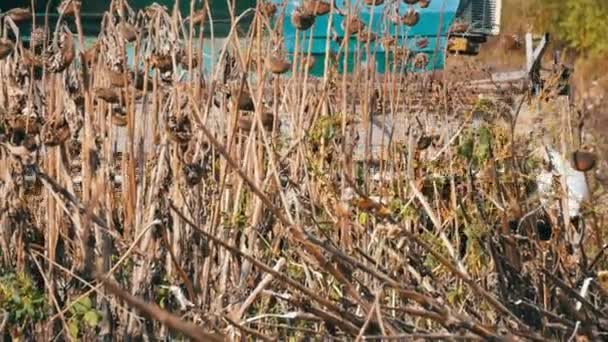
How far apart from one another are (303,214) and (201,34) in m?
0.42

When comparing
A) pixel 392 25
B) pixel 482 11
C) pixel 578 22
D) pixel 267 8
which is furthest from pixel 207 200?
pixel 578 22

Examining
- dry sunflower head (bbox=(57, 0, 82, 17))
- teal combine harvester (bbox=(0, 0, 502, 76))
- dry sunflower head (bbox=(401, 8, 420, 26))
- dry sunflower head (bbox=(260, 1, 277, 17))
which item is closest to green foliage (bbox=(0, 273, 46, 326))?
dry sunflower head (bbox=(57, 0, 82, 17))

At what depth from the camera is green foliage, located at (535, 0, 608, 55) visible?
68.9 feet

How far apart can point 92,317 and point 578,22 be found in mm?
19768

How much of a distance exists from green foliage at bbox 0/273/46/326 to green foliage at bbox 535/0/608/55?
1882 centimetres

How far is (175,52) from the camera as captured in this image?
117 inches

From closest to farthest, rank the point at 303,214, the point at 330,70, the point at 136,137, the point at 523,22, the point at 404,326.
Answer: the point at 404,326, the point at 303,214, the point at 136,137, the point at 330,70, the point at 523,22

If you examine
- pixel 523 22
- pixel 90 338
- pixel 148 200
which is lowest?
pixel 523 22

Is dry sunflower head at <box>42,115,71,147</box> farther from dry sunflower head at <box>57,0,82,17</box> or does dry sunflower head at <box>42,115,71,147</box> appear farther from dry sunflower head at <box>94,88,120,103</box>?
dry sunflower head at <box>57,0,82,17</box>

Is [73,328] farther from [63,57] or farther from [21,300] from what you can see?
[63,57]

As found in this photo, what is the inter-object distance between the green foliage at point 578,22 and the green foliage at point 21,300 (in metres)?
18.8

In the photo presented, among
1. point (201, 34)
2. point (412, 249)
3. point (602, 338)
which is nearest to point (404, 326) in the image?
point (602, 338)

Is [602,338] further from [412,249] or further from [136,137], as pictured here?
[136,137]

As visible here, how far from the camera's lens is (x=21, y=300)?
2613mm
